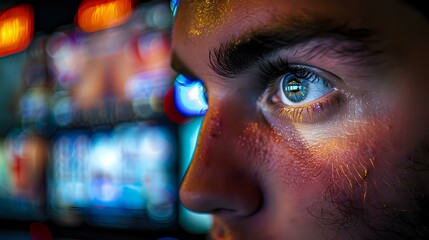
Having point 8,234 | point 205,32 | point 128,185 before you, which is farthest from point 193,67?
point 8,234

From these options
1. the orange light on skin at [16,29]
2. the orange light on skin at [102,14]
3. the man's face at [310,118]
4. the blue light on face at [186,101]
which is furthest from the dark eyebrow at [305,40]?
the orange light on skin at [16,29]

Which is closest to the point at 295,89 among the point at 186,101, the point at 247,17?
the point at 247,17

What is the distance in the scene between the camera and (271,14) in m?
0.56

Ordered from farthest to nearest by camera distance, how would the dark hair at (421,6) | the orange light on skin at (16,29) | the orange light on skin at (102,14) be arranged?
the orange light on skin at (16,29)
the orange light on skin at (102,14)
the dark hair at (421,6)

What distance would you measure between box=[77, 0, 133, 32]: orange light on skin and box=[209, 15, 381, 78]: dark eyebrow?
170 centimetres

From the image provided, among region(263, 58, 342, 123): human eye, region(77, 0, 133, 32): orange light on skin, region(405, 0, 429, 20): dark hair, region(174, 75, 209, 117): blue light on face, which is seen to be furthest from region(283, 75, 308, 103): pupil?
region(77, 0, 133, 32): orange light on skin

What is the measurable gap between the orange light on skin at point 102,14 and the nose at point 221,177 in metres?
1.67

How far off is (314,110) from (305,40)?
9cm

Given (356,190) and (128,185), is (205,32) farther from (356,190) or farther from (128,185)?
(128,185)

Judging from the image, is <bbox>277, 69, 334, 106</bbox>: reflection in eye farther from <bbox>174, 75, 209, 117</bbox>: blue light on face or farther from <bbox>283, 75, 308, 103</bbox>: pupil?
<bbox>174, 75, 209, 117</bbox>: blue light on face

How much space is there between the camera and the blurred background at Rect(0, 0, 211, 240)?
2.00 metres

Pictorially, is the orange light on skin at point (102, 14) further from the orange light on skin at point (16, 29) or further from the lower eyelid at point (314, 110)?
the lower eyelid at point (314, 110)

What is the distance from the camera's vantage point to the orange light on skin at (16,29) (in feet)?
9.30

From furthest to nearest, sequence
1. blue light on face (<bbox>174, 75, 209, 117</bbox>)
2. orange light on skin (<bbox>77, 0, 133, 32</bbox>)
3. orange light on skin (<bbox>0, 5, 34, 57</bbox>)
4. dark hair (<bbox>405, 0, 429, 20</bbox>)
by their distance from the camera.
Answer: orange light on skin (<bbox>0, 5, 34, 57</bbox>) → orange light on skin (<bbox>77, 0, 133, 32</bbox>) → blue light on face (<bbox>174, 75, 209, 117</bbox>) → dark hair (<bbox>405, 0, 429, 20</bbox>)
